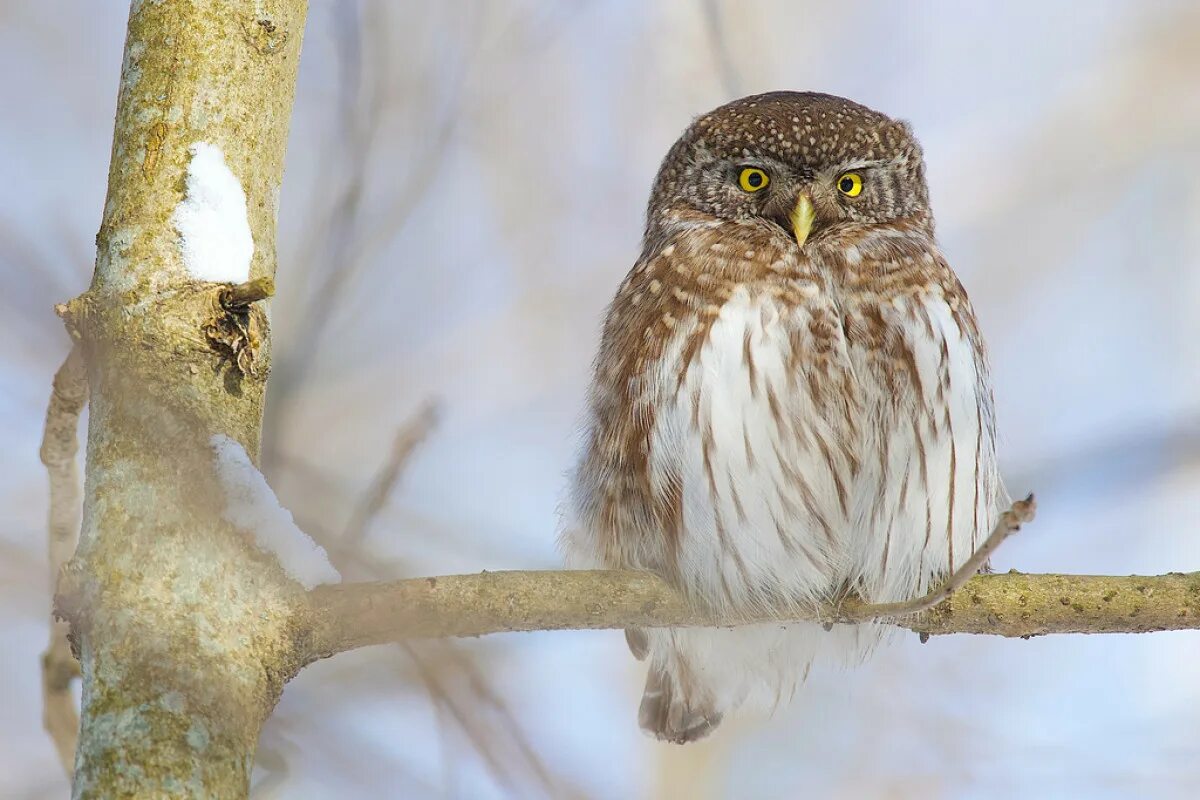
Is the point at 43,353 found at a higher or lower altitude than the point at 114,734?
higher

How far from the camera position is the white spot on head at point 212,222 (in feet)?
6.83

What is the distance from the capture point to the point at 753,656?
3996 millimetres

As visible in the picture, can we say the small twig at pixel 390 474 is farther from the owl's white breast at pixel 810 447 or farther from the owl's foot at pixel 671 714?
the owl's foot at pixel 671 714

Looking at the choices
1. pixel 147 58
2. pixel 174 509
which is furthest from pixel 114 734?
pixel 147 58

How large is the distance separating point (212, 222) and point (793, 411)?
67.3 inches

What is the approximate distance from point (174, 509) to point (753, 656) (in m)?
2.49

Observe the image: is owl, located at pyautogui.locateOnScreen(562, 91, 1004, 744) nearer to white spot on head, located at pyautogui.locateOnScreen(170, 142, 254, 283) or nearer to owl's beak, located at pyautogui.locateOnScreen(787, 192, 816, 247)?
owl's beak, located at pyautogui.locateOnScreen(787, 192, 816, 247)

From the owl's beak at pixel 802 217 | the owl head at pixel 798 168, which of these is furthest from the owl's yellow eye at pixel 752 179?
the owl's beak at pixel 802 217

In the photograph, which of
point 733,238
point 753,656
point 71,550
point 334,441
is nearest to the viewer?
point 71,550

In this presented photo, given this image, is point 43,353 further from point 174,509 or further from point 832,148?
point 832,148

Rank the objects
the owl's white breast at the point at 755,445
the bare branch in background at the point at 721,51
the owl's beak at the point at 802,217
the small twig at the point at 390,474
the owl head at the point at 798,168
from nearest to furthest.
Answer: the small twig at the point at 390,474 < the owl's white breast at the point at 755,445 < the owl's beak at the point at 802,217 < the owl head at the point at 798,168 < the bare branch in background at the point at 721,51

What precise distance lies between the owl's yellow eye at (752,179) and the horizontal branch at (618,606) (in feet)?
4.64

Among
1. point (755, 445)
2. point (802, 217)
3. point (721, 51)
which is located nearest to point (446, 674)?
point (755, 445)

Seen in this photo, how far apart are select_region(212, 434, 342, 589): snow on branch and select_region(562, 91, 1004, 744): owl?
142 cm
